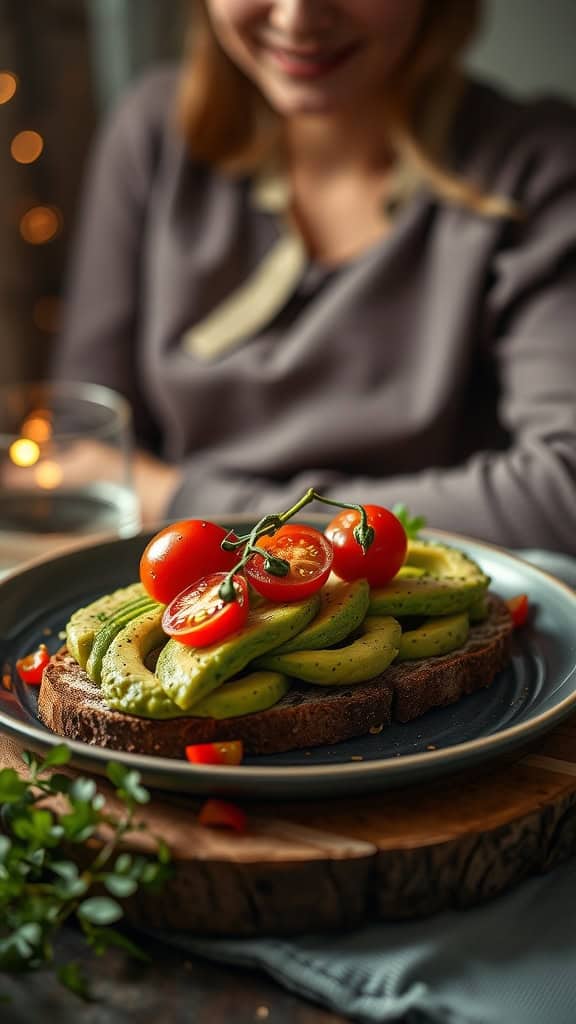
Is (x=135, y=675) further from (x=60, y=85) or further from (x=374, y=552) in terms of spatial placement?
(x=60, y=85)

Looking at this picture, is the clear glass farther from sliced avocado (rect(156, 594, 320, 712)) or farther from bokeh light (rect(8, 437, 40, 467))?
sliced avocado (rect(156, 594, 320, 712))

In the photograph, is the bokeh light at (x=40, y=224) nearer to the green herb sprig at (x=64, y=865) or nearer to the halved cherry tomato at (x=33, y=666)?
the halved cherry tomato at (x=33, y=666)

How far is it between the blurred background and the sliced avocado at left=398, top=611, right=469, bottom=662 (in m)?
1.89

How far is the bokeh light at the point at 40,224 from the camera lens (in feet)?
9.48

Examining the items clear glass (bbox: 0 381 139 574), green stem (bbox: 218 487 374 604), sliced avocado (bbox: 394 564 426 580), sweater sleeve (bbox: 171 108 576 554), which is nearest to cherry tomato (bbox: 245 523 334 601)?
green stem (bbox: 218 487 374 604)

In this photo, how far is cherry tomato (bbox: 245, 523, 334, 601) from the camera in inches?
44.5

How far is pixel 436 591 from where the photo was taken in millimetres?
1239

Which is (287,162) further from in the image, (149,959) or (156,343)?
(149,959)

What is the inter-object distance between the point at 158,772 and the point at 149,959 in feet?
0.51

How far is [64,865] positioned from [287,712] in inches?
10.5

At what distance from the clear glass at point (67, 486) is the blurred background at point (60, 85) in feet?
3.58

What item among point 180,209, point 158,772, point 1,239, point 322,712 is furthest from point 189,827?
point 1,239

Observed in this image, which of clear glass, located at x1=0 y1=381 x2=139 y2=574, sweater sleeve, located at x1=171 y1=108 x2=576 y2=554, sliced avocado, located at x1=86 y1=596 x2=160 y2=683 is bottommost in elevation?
sweater sleeve, located at x1=171 y1=108 x2=576 y2=554

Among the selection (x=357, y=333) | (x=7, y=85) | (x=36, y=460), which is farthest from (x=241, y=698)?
(x=7, y=85)
